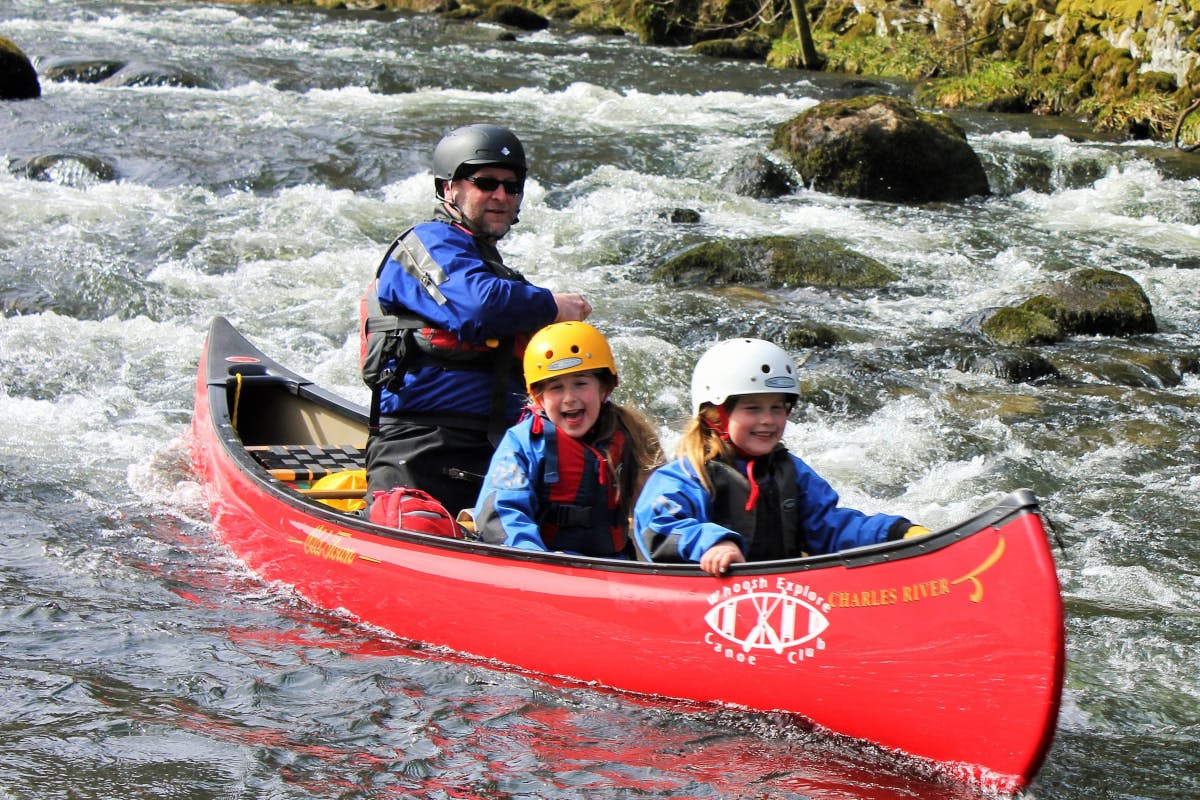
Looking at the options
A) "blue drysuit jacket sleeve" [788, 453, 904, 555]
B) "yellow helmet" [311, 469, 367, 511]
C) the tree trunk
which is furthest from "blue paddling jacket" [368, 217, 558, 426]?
the tree trunk

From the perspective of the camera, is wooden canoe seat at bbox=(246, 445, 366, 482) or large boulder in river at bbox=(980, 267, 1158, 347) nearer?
wooden canoe seat at bbox=(246, 445, 366, 482)

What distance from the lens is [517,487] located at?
4480mm

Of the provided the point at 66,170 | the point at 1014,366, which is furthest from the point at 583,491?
the point at 66,170

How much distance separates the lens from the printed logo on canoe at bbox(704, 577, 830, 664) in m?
3.83

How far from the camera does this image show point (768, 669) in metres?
3.94

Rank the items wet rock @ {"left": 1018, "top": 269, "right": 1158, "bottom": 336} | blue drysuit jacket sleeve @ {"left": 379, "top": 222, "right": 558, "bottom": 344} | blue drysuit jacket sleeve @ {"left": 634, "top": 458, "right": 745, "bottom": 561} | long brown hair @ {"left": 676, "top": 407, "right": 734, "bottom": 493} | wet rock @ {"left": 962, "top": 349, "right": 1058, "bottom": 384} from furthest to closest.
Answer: wet rock @ {"left": 1018, "top": 269, "right": 1158, "bottom": 336} < wet rock @ {"left": 962, "top": 349, "right": 1058, "bottom": 384} < blue drysuit jacket sleeve @ {"left": 379, "top": 222, "right": 558, "bottom": 344} < long brown hair @ {"left": 676, "top": 407, "right": 734, "bottom": 493} < blue drysuit jacket sleeve @ {"left": 634, "top": 458, "right": 745, "bottom": 561}

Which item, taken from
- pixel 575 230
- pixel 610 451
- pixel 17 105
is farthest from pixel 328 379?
pixel 17 105

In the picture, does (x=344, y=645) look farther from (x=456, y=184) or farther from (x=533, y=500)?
(x=456, y=184)

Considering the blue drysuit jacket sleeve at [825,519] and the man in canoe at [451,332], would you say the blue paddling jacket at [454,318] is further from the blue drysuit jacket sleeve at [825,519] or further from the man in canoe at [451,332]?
the blue drysuit jacket sleeve at [825,519]

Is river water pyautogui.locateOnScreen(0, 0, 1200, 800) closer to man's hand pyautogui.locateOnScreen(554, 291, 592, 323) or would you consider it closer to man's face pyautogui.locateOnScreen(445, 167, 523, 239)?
man's hand pyautogui.locateOnScreen(554, 291, 592, 323)

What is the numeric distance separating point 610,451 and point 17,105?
12.8 metres

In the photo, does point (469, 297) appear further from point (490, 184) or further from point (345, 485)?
point (345, 485)

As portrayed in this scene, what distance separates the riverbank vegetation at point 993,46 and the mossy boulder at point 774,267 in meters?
6.35

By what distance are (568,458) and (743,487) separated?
0.66m
